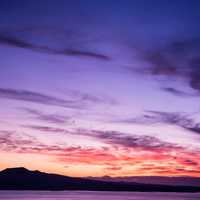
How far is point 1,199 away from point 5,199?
1813mm

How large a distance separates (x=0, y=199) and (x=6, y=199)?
2.72 meters

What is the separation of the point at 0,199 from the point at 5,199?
254cm

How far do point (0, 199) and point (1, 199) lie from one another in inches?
31.5

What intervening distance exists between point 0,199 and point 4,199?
2.14 meters

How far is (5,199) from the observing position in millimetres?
175250

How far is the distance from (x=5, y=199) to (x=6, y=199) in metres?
0.43

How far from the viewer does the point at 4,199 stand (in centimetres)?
17500

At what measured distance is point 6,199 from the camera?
17512 centimetres

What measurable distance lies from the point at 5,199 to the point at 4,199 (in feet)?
1.39

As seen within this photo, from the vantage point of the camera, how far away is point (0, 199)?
173 meters

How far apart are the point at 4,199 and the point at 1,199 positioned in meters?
1.40
